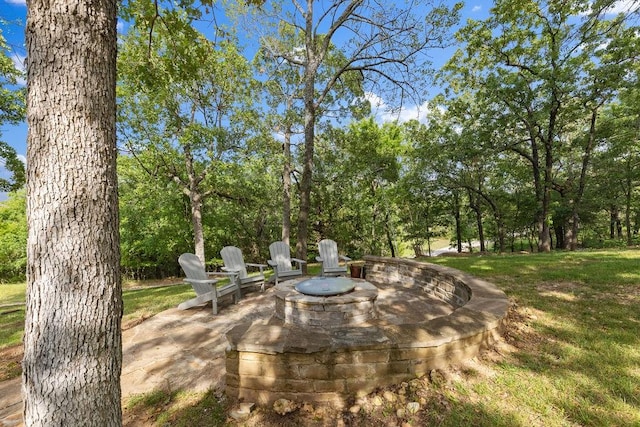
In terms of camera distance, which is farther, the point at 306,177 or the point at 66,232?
the point at 306,177

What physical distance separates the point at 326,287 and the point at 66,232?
263cm

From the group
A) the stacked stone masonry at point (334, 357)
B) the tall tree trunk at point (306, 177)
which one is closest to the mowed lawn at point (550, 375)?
the stacked stone masonry at point (334, 357)

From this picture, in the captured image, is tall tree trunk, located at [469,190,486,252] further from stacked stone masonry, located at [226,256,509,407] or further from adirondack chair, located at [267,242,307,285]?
stacked stone masonry, located at [226,256,509,407]

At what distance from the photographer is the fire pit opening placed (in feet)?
10.5

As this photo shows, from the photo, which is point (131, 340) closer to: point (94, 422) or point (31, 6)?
point (94, 422)

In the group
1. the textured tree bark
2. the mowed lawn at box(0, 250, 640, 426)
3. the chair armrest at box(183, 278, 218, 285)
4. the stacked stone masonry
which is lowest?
the mowed lawn at box(0, 250, 640, 426)

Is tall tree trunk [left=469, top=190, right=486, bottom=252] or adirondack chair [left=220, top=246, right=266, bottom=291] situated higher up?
tall tree trunk [left=469, top=190, right=486, bottom=252]

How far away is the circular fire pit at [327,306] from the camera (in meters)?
3.02

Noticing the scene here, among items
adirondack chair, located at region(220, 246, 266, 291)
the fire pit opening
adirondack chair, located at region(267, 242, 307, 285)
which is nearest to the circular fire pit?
the fire pit opening

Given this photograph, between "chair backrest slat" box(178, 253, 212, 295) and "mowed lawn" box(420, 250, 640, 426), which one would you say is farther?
"chair backrest slat" box(178, 253, 212, 295)

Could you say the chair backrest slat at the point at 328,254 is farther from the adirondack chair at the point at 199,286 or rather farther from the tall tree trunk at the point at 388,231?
the tall tree trunk at the point at 388,231

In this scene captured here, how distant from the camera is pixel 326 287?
338 cm

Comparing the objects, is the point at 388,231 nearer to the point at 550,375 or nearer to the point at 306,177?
the point at 306,177

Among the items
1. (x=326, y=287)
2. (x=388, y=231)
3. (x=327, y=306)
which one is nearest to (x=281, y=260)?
(x=326, y=287)
